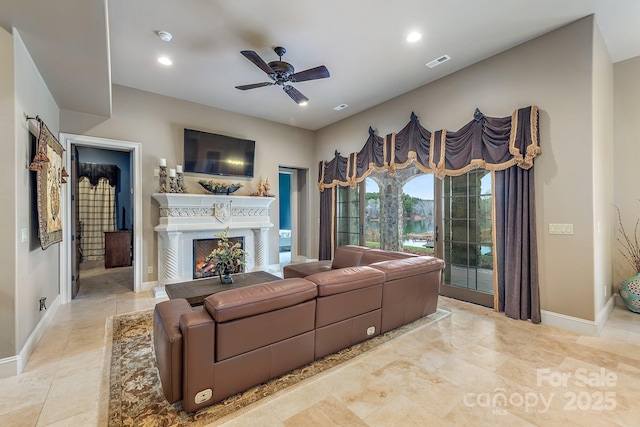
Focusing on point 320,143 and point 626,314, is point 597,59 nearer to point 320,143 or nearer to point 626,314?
point 626,314

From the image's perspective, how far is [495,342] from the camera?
2.78m

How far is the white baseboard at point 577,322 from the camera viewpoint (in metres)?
2.94

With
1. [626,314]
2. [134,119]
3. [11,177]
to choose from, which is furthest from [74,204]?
[626,314]

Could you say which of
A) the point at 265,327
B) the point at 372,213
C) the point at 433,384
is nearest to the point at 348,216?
the point at 372,213

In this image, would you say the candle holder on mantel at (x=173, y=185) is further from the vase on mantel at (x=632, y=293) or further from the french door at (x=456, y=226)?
the vase on mantel at (x=632, y=293)

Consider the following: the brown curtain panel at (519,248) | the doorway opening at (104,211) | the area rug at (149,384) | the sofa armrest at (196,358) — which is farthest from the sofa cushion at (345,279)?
the doorway opening at (104,211)

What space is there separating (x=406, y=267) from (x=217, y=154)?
4.13m

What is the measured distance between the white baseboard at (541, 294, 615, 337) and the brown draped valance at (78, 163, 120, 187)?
9.45 metres

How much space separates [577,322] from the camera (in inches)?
119

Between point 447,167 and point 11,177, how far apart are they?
4806mm

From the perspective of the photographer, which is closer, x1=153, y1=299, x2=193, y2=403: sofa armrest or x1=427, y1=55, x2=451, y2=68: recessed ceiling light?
x1=153, y1=299, x2=193, y2=403: sofa armrest

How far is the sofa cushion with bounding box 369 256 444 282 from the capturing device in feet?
9.27

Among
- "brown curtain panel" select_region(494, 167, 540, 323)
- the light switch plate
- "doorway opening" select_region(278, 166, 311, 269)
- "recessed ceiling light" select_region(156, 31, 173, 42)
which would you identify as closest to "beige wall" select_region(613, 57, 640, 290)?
the light switch plate

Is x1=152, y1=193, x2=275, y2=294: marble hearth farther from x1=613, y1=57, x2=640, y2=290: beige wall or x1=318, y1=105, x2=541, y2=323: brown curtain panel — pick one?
x1=613, y1=57, x2=640, y2=290: beige wall
